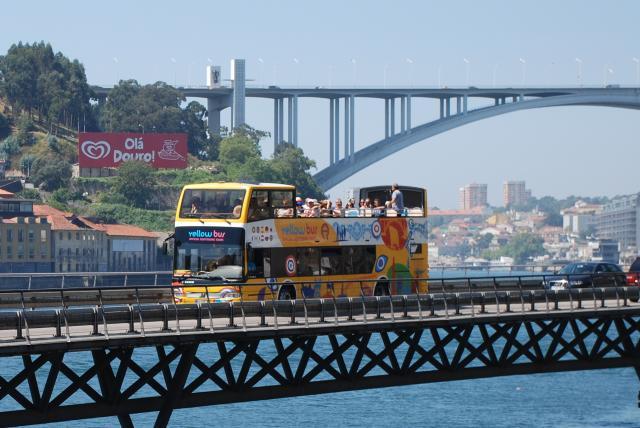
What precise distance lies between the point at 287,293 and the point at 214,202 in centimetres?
311

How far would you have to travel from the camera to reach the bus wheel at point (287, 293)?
44875 mm

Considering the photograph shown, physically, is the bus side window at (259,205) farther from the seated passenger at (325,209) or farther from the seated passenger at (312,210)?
the seated passenger at (325,209)

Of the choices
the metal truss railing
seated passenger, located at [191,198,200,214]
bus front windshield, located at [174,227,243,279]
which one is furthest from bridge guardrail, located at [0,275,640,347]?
seated passenger, located at [191,198,200,214]

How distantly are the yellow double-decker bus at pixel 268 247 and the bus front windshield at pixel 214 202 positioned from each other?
3 cm

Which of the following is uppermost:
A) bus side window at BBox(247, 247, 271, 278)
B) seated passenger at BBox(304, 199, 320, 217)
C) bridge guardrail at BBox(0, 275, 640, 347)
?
seated passenger at BBox(304, 199, 320, 217)

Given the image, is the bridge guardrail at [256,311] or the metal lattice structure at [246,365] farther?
the bridge guardrail at [256,311]

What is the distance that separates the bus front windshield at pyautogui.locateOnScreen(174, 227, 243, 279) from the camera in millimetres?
44062

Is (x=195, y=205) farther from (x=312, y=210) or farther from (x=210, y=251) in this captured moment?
(x=312, y=210)

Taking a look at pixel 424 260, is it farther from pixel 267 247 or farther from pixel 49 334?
pixel 49 334

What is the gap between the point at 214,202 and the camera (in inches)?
1754

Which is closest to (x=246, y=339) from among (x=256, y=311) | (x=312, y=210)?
(x=256, y=311)

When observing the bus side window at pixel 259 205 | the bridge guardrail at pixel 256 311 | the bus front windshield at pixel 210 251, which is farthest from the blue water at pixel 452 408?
the bus side window at pixel 259 205

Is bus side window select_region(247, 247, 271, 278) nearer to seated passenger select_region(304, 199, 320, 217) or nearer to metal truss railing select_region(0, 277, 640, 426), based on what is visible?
seated passenger select_region(304, 199, 320, 217)

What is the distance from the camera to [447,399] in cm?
8056
